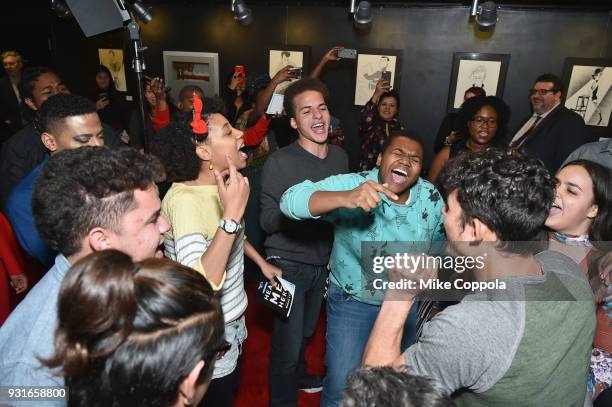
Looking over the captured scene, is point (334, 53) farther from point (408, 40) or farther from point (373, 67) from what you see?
point (408, 40)

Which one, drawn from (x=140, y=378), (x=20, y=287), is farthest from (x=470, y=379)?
(x=20, y=287)

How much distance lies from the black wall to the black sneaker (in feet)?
12.5

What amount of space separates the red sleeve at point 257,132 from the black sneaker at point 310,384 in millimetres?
2134

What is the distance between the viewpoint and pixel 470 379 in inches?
42.4

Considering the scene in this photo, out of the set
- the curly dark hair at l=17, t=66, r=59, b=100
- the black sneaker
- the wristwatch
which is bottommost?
the black sneaker

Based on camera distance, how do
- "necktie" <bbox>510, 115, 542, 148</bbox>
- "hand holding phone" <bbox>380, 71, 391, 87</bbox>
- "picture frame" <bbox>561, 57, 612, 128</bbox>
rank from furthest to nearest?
"hand holding phone" <bbox>380, 71, 391, 87</bbox> → "picture frame" <bbox>561, 57, 612, 128</bbox> → "necktie" <bbox>510, 115, 542, 148</bbox>

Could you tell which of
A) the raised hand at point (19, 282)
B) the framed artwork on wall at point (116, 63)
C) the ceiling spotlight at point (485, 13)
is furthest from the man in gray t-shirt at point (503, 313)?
the framed artwork on wall at point (116, 63)

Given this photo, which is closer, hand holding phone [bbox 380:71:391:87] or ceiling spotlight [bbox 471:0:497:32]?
ceiling spotlight [bbox 471:0:497:32]

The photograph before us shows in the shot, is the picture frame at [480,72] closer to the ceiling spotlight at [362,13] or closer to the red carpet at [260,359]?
the ceiling spotlight at [362,13]

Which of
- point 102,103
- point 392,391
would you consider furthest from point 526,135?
point 102,103

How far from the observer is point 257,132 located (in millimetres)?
3738

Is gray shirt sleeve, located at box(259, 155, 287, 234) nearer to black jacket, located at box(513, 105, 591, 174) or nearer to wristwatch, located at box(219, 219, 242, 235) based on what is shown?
wristwatch, located at box(219, 219, 242, 235)

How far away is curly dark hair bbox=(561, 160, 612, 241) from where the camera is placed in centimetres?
203

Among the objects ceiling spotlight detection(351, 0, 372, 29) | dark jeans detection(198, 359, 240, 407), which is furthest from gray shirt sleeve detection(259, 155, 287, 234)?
ceiling spotlight detection(351, 0, 372, 29)
